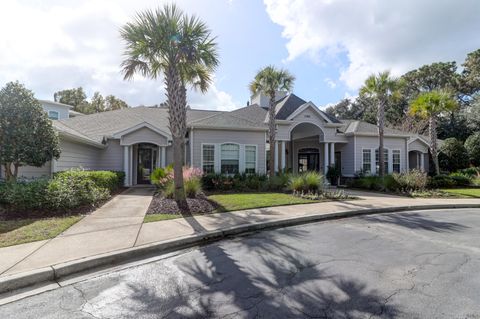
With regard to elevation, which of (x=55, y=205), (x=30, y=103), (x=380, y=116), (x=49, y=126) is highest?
(x=380, y=116)

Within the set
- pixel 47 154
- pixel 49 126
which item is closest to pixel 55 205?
pixel 47 154

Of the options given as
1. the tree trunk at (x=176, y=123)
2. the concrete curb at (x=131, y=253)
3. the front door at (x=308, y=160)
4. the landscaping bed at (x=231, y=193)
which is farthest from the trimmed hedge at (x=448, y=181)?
the tree trunk at (x=176, y=123)

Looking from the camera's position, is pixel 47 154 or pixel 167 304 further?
pixel 47 154

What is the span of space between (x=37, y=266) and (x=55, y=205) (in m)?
4.50

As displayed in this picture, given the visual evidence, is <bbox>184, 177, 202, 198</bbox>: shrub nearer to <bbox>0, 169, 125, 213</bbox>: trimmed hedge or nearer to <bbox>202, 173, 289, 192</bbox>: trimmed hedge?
<bbox>0, 169, 125, 213</bbox>: trimmed hedge

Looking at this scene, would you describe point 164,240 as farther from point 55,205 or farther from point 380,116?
point 380,116

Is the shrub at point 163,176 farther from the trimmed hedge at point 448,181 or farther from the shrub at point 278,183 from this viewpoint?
the trimmed hedge at point 448,181

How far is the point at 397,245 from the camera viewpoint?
6066 mm

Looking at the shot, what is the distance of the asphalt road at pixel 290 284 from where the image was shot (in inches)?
132

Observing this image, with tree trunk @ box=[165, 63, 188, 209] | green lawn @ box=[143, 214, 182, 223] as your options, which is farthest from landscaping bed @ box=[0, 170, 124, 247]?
tree trunk @ box=[165, 63, 188, 209]

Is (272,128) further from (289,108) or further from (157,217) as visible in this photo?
(157,217)

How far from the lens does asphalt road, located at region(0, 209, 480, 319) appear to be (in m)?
3.35

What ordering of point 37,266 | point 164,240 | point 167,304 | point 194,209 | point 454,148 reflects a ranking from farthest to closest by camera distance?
point 454,148 < point 194,209 < point 164,240 < point 37,266 < point 167,304

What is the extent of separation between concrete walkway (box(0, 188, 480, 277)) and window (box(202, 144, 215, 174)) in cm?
612
